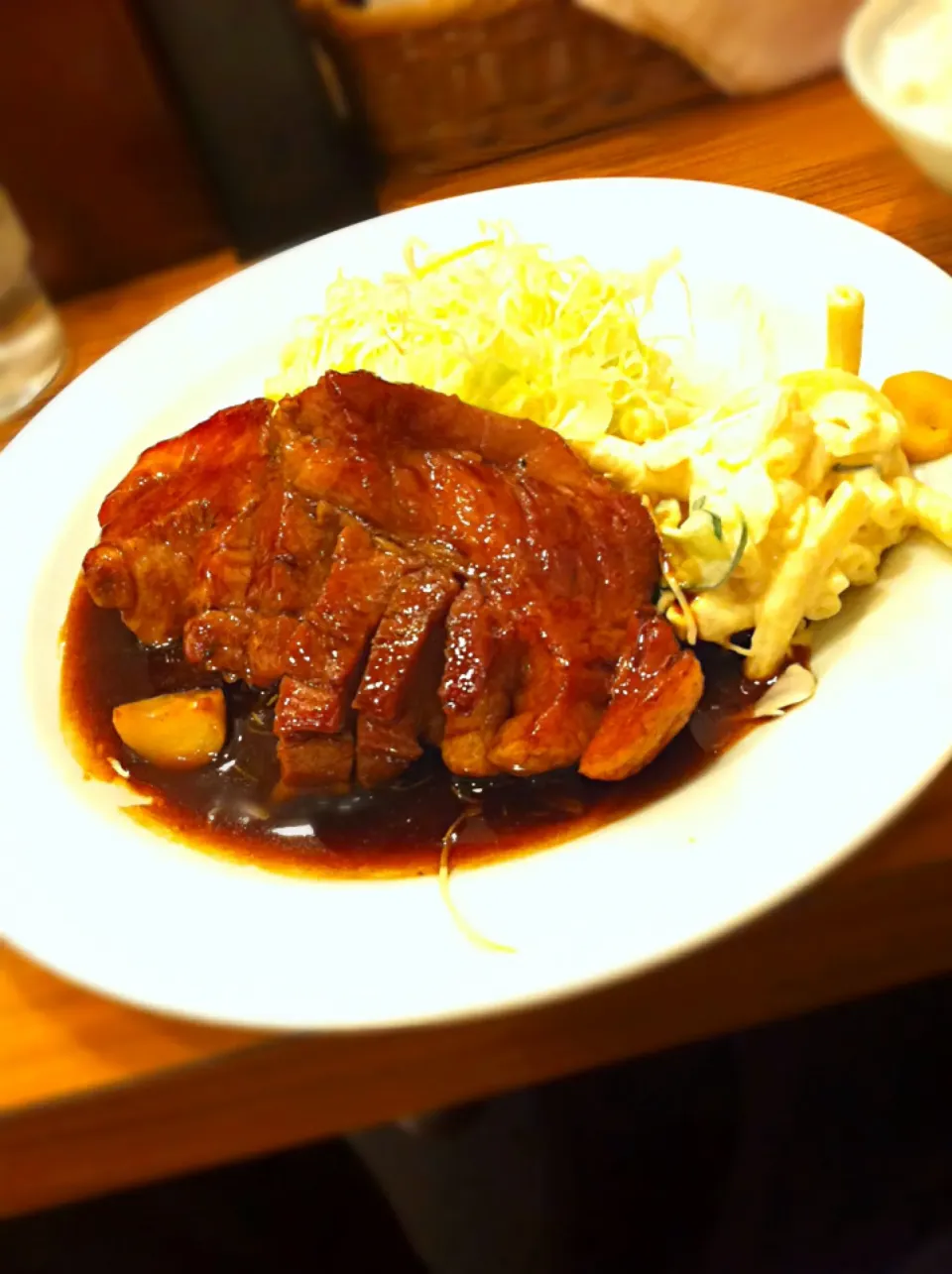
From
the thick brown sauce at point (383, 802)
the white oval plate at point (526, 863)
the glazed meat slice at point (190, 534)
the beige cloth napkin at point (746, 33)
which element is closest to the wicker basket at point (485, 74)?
the beige cloth napkin at point (746, 33)

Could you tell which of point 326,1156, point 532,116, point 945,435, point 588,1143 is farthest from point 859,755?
point 532,116

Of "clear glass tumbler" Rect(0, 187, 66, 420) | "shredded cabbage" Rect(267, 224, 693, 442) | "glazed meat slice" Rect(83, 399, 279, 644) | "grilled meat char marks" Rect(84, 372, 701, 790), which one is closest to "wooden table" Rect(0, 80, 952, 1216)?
"grilled meat char marks" Rect(84, 372, 701, 790)

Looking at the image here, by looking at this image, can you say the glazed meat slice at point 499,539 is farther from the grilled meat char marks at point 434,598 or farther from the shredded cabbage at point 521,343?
the shredded cabbage at point 521,343

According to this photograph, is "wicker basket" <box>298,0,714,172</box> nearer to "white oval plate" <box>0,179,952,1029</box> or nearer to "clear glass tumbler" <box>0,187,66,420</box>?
"clear glass tumbler" <box>0,187,66,420</box>

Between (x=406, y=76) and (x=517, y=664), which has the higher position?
(x=406, y=76)

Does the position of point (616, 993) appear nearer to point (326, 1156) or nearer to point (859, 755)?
point (859, 755)

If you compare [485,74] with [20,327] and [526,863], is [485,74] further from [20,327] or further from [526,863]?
[526,863]
